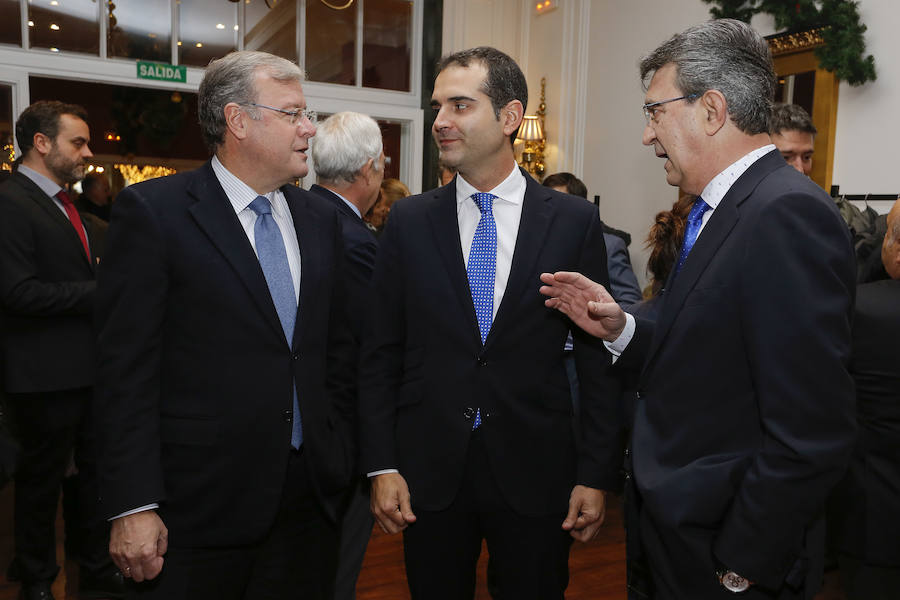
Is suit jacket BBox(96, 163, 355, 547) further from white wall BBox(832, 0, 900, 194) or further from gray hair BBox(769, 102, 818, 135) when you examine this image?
white wall BBox(832, 0, 900, 194)

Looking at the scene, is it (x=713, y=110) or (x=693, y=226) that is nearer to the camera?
(x=713, y=110)

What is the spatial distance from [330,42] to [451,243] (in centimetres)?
530

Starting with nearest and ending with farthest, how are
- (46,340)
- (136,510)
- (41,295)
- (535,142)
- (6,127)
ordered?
(136,510), (41,295), (46,340), (6,127), (535,142)

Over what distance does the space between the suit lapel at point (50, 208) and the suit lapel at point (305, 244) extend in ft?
5.21

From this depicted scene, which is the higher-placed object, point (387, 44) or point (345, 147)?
point (387, 44)

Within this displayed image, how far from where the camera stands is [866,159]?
165 inches

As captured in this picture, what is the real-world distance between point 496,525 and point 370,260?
0.88 m

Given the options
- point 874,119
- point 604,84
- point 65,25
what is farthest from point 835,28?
point 65,25

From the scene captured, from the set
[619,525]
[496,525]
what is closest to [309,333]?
[496,525]

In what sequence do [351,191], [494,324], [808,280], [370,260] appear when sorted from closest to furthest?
1. [808,280]
2. [494,324]
3. [370,260]
4. [351,191]

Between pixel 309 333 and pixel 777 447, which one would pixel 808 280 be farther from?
pixel 309 333

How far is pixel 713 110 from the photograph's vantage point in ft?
4.60

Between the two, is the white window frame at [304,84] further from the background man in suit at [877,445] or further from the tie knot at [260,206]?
the background man in suit at [877,445]

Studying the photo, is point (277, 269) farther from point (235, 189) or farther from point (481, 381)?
point (481, 381)
